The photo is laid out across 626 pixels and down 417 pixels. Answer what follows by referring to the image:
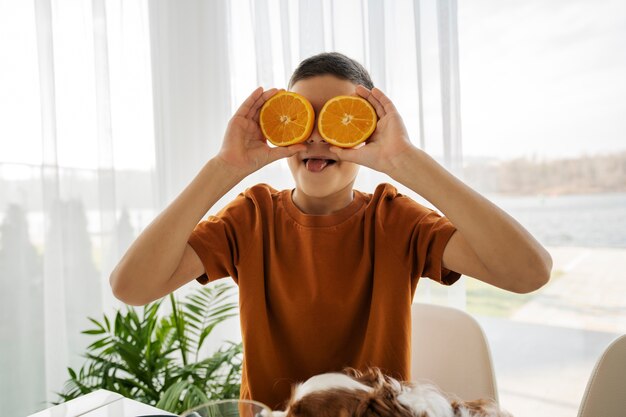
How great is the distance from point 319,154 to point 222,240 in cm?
35

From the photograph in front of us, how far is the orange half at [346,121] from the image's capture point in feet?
3.74

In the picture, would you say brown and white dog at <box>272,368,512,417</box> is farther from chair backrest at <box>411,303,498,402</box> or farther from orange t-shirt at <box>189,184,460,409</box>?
chair backrest at <box>411,303,498,402</box>

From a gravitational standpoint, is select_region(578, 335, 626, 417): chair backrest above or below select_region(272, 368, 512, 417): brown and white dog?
below

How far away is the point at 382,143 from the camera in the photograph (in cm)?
119

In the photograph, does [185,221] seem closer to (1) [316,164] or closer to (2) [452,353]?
(1) [316,164]

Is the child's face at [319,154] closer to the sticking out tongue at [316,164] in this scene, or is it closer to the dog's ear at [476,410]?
the sticking out tongue at [316,164]

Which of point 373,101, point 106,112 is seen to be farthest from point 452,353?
point 106,112

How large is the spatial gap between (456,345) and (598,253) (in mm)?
1094

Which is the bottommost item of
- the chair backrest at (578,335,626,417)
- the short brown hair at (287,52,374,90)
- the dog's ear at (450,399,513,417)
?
the chair backrest at (578,335,626,417)

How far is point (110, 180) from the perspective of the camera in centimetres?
253

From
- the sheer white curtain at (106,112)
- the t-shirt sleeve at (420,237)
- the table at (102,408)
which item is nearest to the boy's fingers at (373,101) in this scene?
the t-shirt sleeve at (420,237)

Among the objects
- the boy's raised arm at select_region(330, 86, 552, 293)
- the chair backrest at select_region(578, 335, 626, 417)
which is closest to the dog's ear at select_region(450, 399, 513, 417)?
the boy's raised arm at select_region(330, 86, 552, 293)

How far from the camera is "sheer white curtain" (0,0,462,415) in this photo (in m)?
2.13

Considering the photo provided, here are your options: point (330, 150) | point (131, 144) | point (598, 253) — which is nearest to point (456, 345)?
point (330, 150)
